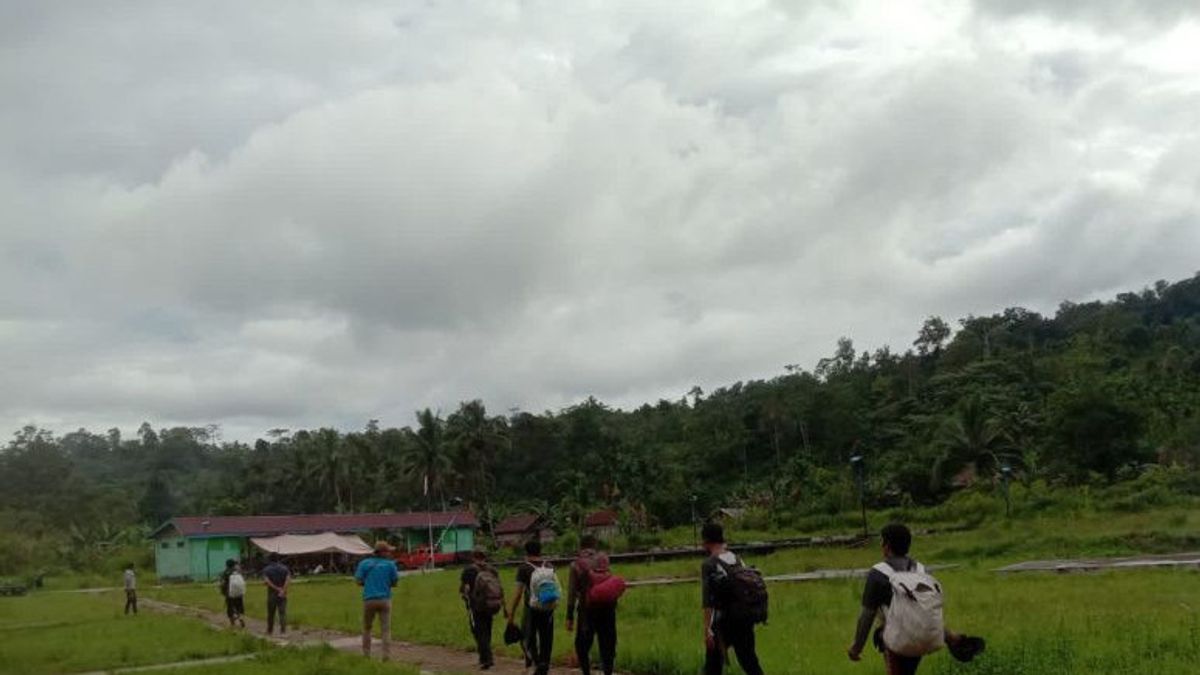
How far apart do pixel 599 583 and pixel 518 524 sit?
73200 millimetres

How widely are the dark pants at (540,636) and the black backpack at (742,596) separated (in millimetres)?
3610

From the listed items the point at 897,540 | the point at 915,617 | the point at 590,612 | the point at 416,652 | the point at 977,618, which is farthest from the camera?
the point at 416,652

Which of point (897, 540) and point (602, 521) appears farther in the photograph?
point (602, 521)

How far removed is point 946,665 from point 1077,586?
1149cm

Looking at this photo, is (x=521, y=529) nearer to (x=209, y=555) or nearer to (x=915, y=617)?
(x=209, y=555)

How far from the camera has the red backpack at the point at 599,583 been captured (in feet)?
34.7

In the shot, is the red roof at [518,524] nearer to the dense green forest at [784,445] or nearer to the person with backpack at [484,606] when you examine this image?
the dense green forest at [784,445]

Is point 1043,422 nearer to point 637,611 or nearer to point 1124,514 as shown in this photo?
point 1124,514

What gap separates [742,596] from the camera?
848 centimetres

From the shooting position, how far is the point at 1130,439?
204ft

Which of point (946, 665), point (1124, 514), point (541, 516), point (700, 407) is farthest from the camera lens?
point (700, 407)

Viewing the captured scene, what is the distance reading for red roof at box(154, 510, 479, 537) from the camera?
6306cm

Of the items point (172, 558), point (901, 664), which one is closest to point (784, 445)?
point (172, 558)

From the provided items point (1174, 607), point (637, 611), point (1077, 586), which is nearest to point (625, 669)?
point (637, 611)
